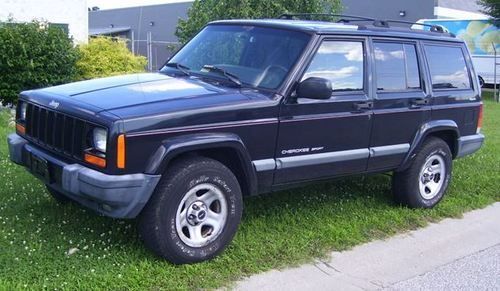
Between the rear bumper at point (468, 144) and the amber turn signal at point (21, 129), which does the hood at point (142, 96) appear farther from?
the rear bumper at point (468, 144)

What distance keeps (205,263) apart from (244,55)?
75.1 inches

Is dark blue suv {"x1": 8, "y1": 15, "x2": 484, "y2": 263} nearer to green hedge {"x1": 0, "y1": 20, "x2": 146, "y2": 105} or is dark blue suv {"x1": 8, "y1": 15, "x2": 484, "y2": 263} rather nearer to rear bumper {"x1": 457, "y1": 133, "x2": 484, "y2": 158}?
rear bumper {"x1": 457, "y1": 133, "x2": 484, "y2": 158}

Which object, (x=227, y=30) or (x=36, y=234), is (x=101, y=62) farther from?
(x=36, y=234)

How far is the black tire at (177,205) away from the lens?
4184mm

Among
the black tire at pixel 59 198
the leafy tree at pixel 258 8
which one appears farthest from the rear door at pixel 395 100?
the leafy tree at pixel 258 8

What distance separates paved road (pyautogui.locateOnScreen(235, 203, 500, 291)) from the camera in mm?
4441

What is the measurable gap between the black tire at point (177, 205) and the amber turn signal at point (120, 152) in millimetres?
360

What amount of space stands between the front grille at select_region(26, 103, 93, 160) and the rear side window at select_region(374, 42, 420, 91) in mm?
2824

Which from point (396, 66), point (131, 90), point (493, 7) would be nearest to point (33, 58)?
point (131, 90)

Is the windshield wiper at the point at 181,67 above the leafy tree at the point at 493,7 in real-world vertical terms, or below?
below

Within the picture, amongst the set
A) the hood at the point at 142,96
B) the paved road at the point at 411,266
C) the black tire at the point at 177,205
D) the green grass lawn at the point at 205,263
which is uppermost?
the hood at the point at 142,96

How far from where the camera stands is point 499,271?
485 cm

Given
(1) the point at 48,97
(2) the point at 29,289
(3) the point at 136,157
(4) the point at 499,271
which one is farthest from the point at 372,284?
(1) the point at 48,97

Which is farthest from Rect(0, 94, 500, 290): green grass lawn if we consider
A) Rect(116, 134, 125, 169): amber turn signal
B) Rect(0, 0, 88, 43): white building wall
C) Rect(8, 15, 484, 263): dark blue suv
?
Rect(0, 0, 88, 43): white building wall
